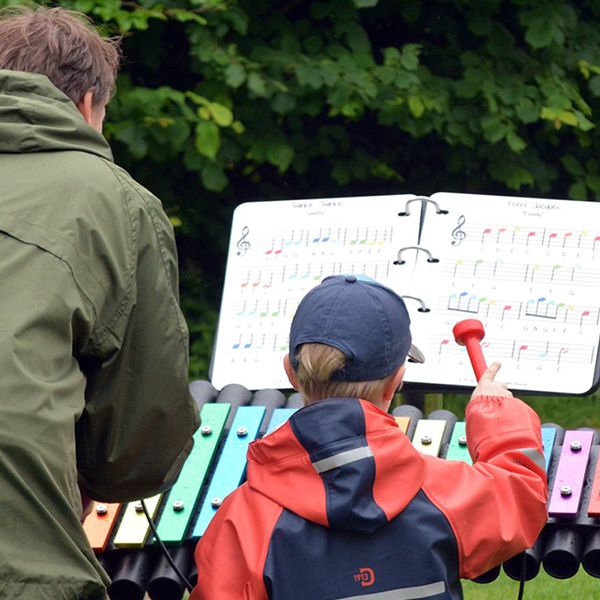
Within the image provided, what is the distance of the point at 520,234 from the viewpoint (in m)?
3.89

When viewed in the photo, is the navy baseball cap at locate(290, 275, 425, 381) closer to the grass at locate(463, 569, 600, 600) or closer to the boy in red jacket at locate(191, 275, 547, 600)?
the boy in red jacket at locate(191, 275, 547, 600)

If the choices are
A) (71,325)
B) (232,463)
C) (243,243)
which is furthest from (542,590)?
(71,325)

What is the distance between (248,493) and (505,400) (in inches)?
21.7

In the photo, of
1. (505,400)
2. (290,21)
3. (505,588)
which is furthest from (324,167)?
(505,400)

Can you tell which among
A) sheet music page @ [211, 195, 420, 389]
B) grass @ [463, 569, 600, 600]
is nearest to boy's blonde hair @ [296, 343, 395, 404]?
sheet music page @ [211, 195, 420, 389]

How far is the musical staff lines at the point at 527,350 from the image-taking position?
3680mm

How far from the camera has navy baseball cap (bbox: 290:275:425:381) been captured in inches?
97.1

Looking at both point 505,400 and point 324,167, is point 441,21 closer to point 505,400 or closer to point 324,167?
point 324,167

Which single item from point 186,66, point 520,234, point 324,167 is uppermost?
point 520,234

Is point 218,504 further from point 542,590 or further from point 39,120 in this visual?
point 542,590

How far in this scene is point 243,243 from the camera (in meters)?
4.11

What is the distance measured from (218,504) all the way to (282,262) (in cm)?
107

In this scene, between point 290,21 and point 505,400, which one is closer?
point 505,400

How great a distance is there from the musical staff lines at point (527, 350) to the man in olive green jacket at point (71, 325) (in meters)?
1.29
